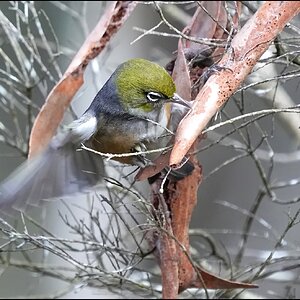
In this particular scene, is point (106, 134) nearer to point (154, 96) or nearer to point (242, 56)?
point (154, 96)

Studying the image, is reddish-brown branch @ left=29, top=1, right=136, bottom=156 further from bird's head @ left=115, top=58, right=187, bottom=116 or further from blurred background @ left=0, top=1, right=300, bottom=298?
blurred background @ left=0, top=1, right=300, bottom=298

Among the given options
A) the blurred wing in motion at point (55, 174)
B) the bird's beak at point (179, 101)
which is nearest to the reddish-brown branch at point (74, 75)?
the blurred wing in motion at point (55, 174)

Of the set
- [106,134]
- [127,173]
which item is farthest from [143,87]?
[127,173]

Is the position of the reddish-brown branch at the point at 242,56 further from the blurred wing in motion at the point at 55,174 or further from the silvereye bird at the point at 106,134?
the blurred wing in motion at the point at 55,174

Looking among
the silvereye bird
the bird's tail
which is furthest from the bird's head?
the bird's tail

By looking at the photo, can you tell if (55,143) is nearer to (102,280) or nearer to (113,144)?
(113,144)

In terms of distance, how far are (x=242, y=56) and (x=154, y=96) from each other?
0.28m

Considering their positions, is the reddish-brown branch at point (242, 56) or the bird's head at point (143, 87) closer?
the reddish-brown branch at point (242, 56)

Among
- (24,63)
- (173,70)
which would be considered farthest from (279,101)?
(24,63)

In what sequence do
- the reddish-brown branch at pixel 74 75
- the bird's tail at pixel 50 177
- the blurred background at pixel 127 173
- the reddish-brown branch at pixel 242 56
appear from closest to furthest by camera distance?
the reddish-brown branch at pixel 242 56, the reddish-brown branch at pixel 74 75, the bird's tail at pixel 50 177, the blurred background at pixel 127 173

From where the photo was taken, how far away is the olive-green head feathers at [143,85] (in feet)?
4.09

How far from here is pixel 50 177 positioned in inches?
50.6

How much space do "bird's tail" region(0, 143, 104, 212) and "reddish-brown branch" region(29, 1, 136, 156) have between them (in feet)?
0.15

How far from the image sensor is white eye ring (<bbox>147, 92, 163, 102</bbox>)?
50.2 inches
